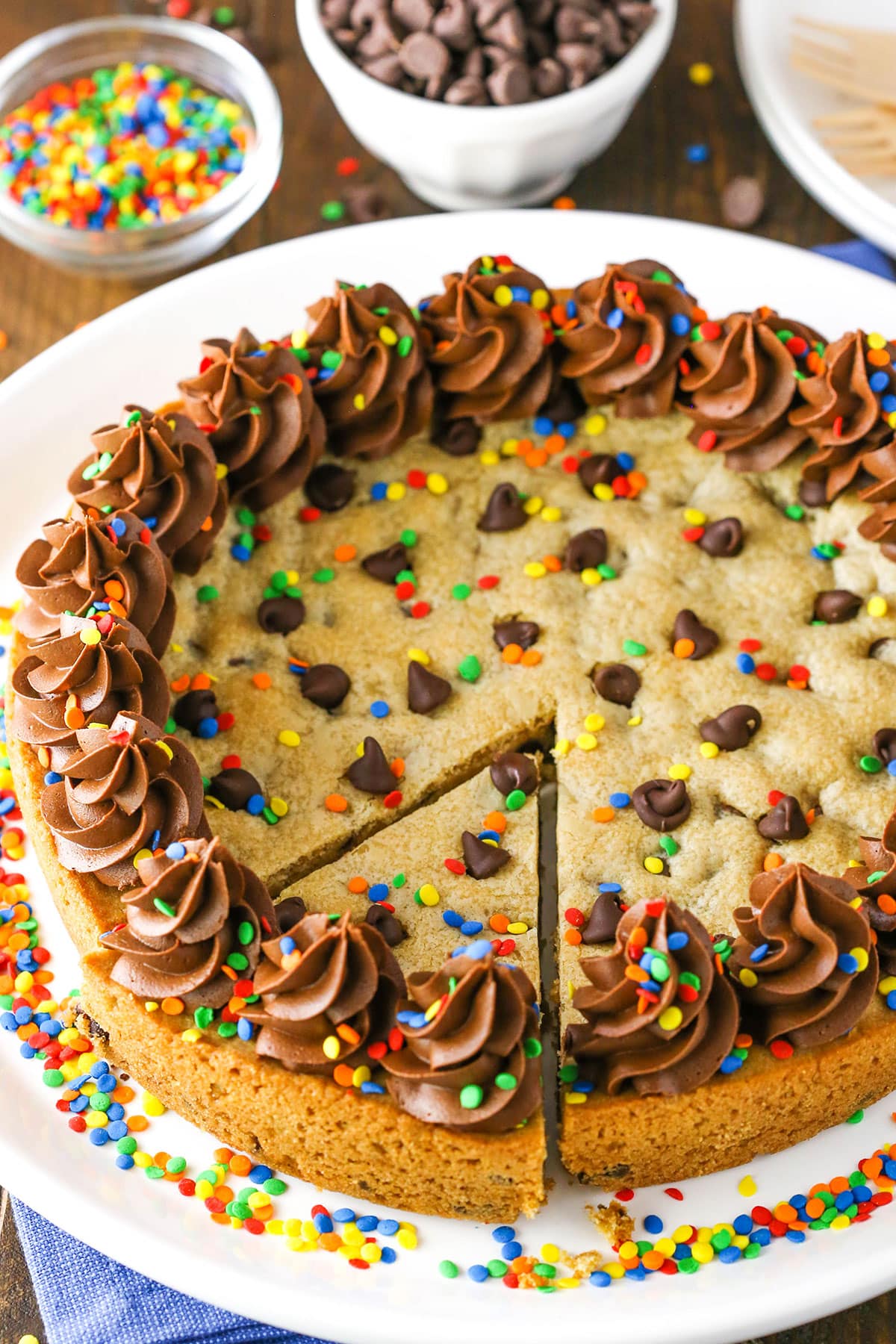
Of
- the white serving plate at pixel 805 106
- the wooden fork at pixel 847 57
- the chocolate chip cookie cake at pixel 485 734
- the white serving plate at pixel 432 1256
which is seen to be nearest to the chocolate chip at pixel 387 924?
the chocolate chip cookie cake at pixel 485 734

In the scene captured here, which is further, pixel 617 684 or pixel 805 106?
pixel 805 106

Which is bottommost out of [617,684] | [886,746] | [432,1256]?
[432,1256]

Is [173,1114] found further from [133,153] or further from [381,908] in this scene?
[133,153]

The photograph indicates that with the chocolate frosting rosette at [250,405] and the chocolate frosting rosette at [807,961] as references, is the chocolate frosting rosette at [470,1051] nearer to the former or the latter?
the chocolate frosting rosette at [807,961]

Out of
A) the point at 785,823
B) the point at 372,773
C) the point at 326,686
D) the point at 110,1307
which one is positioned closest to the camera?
the point at 110,1307

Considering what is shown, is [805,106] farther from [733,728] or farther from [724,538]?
[733,728]

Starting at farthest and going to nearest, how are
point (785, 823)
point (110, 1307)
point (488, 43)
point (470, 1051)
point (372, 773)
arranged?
1. point (488, 43)
2. point (372, 773)
3. point (785, 823)
4. point (110, 1307)
5. point (470, 1051)

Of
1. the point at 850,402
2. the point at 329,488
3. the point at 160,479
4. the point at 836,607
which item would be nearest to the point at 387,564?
the point at 329,488
